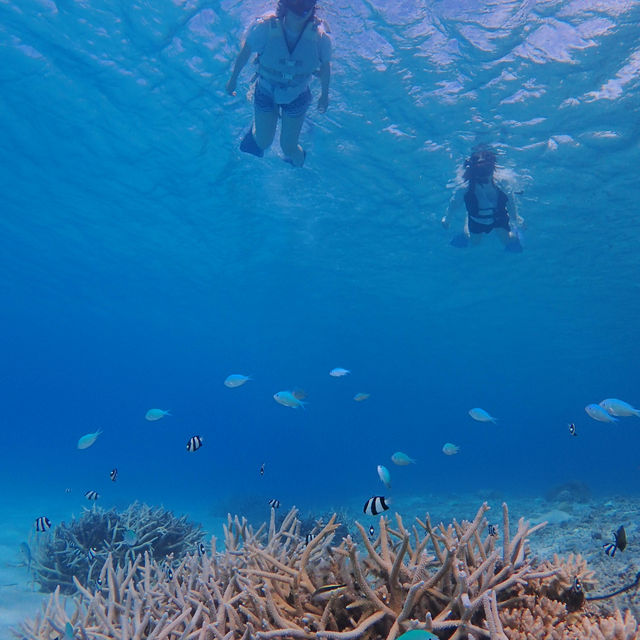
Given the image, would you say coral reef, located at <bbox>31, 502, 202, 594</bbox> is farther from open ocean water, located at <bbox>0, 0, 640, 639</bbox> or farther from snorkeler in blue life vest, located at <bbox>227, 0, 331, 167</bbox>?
snorkeler in blue life vest, located at <bbox>227, 0, 331, 167</bbox>

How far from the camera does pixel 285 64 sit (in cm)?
916

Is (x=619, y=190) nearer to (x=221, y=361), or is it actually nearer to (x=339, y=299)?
(x=339, y=299)

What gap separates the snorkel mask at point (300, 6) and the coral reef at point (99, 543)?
32.1ft

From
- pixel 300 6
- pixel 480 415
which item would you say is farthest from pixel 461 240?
pixel 300 6

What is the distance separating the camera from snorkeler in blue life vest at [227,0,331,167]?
865 centimetres

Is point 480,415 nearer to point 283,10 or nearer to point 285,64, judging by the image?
point 285,64

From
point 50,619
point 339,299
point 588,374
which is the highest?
point 588,374

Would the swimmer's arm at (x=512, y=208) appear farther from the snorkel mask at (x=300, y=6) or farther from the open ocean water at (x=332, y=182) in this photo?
the snorkel mask at (x=300, y=6)

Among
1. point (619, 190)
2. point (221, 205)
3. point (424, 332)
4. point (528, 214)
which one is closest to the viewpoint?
point (619, 190)

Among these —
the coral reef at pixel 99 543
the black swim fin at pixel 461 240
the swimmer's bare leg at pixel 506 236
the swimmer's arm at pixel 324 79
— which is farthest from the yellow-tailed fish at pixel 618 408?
the swimmer's arm at pixel 324 79

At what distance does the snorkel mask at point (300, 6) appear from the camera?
8.19 m

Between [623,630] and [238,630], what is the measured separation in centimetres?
238

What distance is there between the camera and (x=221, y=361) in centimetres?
9156

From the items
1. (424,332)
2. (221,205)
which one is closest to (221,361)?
(424,332)
